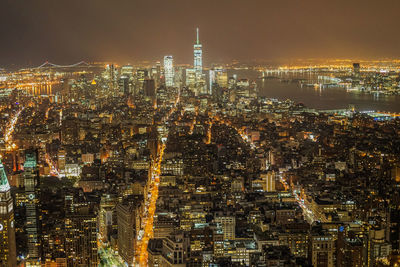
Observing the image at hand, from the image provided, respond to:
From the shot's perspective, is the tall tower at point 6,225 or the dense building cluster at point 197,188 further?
the dense building cluster at point 197,188

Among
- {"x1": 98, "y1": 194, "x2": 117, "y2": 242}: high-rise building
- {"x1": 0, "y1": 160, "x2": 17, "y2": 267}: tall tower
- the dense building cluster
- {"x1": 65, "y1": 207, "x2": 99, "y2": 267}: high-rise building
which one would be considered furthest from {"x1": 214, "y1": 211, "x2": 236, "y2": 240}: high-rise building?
{"x1": 0, "y1": 160, "x2": 17, "y2": 267}: tall tower

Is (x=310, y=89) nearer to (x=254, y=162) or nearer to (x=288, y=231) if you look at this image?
(x=254, y=162)

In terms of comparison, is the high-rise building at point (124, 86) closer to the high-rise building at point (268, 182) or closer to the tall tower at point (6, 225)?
the high-rise building at point (268, 182)

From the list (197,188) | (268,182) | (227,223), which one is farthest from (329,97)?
(227,223)

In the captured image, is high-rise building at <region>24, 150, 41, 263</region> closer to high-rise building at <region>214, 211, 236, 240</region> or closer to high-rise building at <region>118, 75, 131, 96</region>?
high-rise building at <region>214, 211, 236, 240</region>

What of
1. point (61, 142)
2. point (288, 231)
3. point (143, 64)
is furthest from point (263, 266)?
point (143, 64)

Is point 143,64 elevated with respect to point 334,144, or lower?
elevated

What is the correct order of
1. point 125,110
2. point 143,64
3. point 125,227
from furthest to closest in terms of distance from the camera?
point 143,64
point 125,110
point 125,227

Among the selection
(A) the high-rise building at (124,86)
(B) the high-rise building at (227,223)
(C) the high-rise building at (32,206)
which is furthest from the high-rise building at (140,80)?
(B) the high-rise building at (227,223)
